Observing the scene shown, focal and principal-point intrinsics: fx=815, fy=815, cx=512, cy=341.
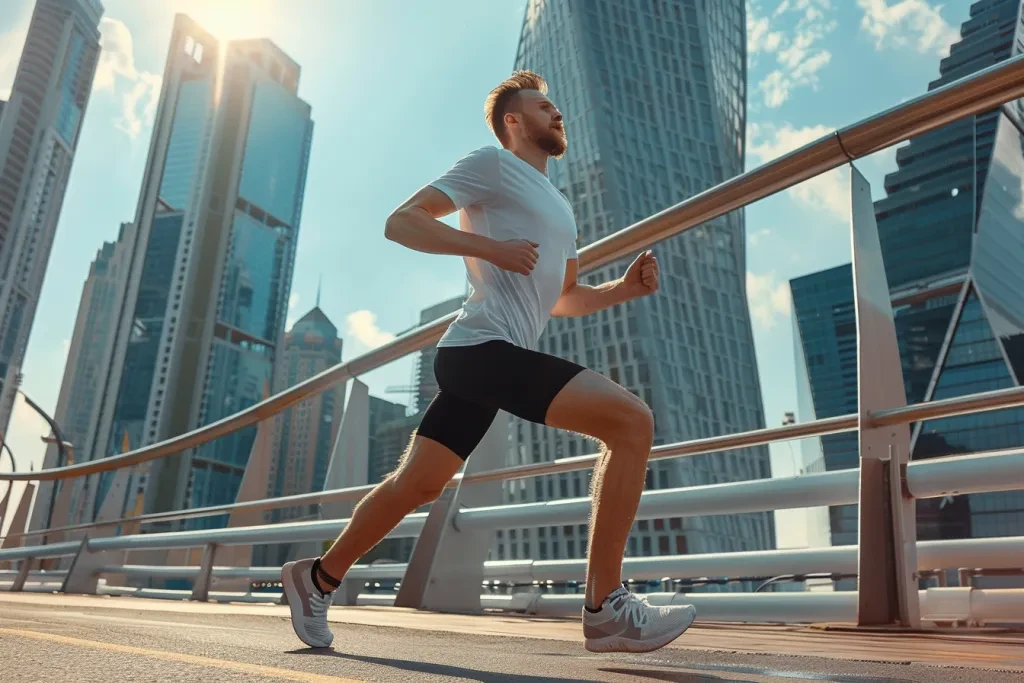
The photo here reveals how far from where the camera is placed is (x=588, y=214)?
76438 millimetres

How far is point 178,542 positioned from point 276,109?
428 feet

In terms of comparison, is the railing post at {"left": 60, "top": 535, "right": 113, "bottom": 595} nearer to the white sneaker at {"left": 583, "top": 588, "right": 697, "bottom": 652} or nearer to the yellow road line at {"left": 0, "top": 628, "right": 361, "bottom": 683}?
the yellow road line at {"left": 0, "top": 628, "right": 361, "bottom": 683}

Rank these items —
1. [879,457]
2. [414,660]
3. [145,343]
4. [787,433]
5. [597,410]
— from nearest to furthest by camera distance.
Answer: [414,660] → [597,410] → [879,457] → [787,433] → [145,343]

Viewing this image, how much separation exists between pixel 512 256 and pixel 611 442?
1.55ft

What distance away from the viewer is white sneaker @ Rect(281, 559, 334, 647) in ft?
6.18

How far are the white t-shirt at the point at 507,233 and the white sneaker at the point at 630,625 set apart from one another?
0.65 metres

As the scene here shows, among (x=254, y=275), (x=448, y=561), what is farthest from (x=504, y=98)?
(x=254, y=275)

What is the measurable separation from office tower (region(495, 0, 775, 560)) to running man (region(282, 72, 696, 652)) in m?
62.8

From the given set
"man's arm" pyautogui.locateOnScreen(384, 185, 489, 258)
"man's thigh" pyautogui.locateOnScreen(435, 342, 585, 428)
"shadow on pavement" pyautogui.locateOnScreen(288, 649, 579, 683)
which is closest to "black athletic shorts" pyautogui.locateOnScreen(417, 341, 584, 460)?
"man's thigh" pyautogui.locateOnScreen(435, 342, 585, 428)

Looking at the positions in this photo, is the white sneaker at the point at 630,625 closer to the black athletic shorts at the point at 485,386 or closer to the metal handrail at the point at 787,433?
the black athletic shorts at the point at 485,386

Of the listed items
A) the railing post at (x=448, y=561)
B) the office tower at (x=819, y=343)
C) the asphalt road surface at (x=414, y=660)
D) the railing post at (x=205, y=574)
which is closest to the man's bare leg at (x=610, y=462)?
the asphalt road surface at (x=414, y=660)

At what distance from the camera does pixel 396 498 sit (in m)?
2.09

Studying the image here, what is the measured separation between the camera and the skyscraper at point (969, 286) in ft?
236

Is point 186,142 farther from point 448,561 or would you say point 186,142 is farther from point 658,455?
point 658,455
